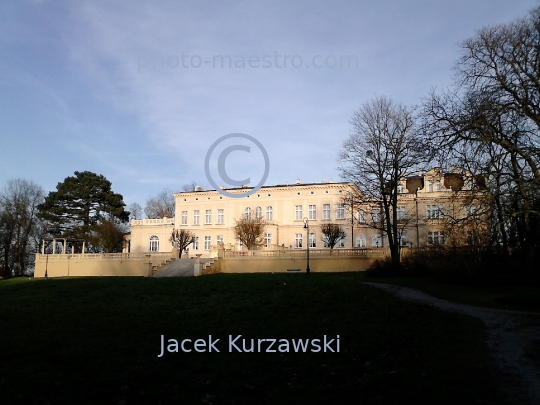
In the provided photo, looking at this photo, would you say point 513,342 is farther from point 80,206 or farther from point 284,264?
point 80,206

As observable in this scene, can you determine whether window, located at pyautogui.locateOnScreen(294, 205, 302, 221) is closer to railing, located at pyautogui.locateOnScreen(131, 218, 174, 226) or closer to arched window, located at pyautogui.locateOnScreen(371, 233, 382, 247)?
arched window, located at pyautogui.locateOnScreen(371, 233, 382, 247)

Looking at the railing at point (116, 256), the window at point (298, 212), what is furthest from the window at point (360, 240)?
the railing at point (116, 256)

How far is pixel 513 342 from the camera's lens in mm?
10023

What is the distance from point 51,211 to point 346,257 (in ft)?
125

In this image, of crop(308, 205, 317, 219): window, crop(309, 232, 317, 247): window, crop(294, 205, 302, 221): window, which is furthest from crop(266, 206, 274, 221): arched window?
crop(309, 232, 317, 247): window

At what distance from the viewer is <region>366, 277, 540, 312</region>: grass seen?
15102mm

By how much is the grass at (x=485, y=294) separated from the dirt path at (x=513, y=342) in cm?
92

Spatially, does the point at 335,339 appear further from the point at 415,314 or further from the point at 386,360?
the point at 415,314

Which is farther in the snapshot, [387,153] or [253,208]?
[253,208]

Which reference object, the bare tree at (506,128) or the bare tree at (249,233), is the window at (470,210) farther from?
the bare tree at (249,233)

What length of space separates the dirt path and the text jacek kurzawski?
3.26m

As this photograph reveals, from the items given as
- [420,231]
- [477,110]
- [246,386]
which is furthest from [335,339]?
[420,231]

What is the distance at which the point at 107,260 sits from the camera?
41938 millimetres

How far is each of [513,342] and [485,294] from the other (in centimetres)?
871
